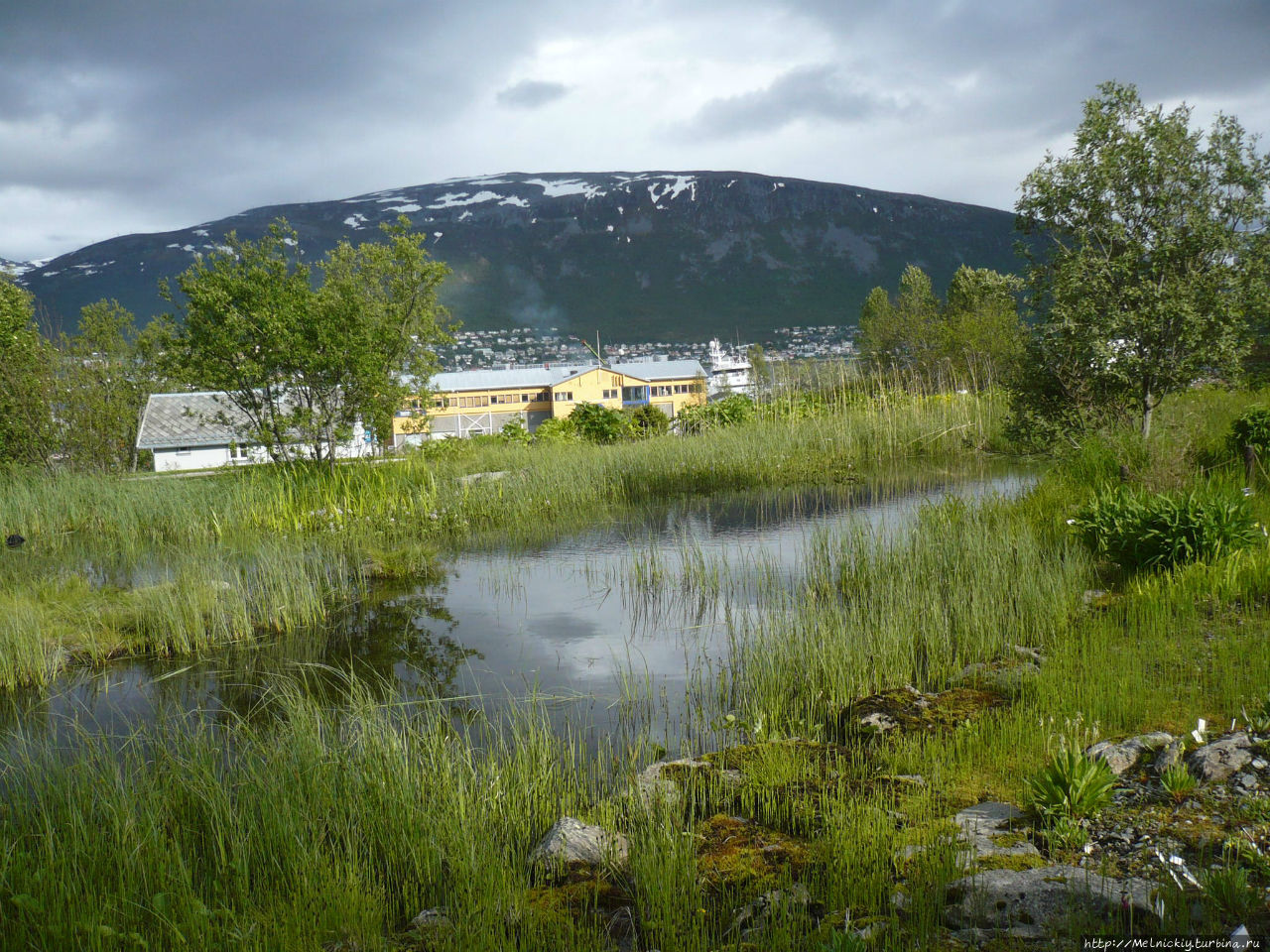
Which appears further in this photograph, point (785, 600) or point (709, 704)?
point (785, 600)

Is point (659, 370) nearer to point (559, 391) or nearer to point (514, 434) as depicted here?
point (559, 391)

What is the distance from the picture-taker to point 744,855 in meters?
3.10

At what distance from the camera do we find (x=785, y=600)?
657 cm

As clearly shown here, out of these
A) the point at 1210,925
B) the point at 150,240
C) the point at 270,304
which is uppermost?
the point at 150,240

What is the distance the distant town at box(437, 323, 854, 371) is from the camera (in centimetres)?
13445

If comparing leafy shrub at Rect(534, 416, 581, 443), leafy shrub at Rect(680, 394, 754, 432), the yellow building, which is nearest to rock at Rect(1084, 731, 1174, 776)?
leafy shrub at Rect(680, 394, 754, 432)

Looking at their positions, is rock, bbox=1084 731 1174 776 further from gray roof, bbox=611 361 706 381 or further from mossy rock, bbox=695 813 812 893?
gray roof, bbox=611 361 706 381

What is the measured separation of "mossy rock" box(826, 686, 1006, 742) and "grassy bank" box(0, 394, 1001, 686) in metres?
4.95

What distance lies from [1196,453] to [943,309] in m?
49.3

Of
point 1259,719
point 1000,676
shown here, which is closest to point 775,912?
point 1259,719

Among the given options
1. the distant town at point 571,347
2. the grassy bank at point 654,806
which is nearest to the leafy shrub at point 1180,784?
the grassy bank at point 654,806

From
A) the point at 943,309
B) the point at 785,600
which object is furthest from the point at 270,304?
the point at 943,309

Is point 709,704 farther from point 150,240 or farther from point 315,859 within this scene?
point 150,240

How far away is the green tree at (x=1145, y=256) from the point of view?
8.62 m
